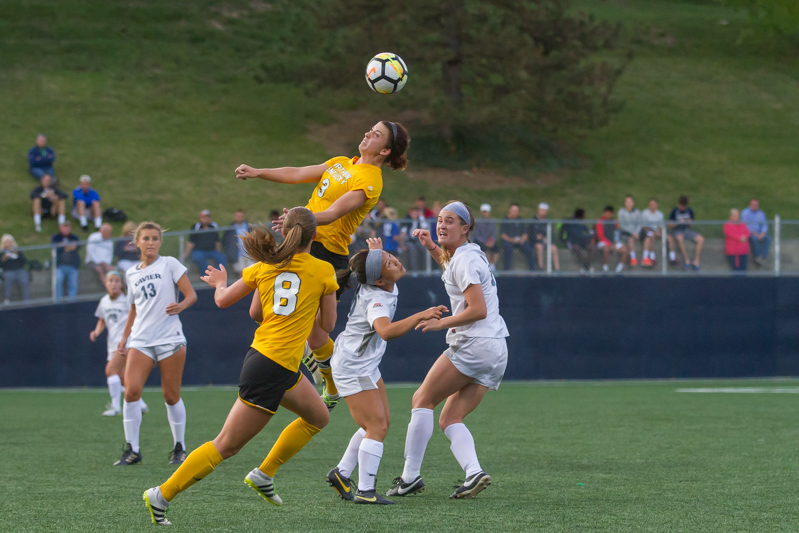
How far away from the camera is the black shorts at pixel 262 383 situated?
5012 mm

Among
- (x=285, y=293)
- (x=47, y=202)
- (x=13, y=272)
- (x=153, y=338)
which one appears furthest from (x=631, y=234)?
(x=47, y=202)

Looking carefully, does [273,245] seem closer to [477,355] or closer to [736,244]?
[477,355]

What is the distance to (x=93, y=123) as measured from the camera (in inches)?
1208

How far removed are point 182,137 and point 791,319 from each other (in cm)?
2147

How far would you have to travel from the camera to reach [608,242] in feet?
55.9

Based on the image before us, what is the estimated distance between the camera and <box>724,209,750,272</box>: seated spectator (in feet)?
56.3

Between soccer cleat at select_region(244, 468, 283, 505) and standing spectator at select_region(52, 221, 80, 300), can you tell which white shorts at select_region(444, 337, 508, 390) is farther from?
standing spectator at select_region(52, 221, 80, 300)

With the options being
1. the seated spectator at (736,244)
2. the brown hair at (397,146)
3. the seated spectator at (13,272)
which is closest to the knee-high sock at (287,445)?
the brown hair at (397,146)

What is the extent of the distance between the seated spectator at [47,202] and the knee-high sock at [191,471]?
19.4 m

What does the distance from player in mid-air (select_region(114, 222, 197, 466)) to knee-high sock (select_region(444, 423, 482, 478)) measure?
2.78m

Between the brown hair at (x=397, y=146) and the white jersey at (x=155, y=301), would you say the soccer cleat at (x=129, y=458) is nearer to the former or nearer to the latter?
the white jersey at (x=155, y=301)

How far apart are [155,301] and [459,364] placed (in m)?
3.23

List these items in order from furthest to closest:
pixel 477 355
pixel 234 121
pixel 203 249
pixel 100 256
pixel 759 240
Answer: pixel 234 121 → pixel 759 240 → pixel 100 256 → pixel 203 249 → pixel 477 355

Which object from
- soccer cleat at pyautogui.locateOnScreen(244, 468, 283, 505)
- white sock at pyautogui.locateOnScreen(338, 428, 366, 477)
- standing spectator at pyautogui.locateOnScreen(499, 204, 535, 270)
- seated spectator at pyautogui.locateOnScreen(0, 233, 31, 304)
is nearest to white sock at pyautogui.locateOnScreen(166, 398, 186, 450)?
white sock at pyautogui.locateOnScreen(338, 428, 366, 477)
